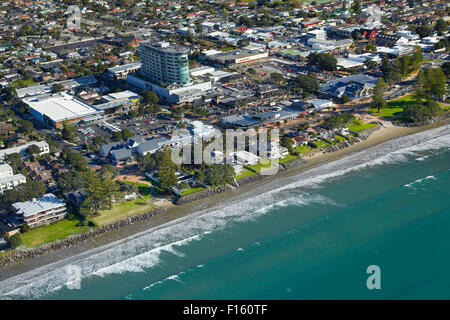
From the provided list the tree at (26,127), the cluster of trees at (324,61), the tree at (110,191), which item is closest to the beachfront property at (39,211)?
the tree at (110,191)

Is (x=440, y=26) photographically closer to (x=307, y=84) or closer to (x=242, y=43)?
(x=242, y=43)

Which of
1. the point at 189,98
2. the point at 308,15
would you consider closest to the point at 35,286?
the point at 189,98

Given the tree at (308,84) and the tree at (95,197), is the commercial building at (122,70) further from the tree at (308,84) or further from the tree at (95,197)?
the tree at (95,197)

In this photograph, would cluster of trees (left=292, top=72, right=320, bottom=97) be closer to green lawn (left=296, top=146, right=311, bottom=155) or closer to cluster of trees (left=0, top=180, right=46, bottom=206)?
green lawn (left=296, top=146, right=311, bottom=155)

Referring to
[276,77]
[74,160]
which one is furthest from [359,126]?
[74,160]

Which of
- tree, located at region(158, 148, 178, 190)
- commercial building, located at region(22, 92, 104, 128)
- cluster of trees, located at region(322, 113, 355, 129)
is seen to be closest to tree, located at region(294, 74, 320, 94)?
cluster of trees, located at region(322, 113, 355, 129)
